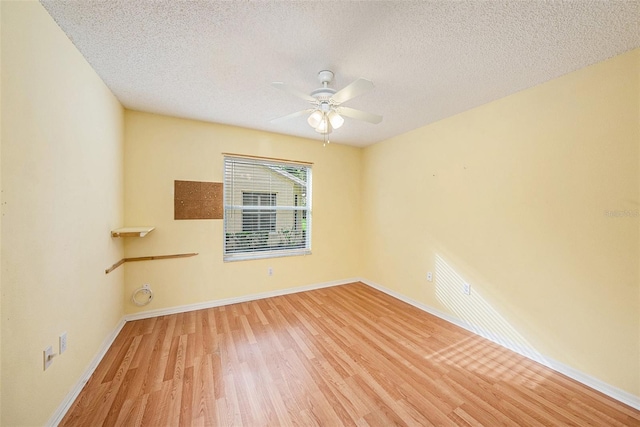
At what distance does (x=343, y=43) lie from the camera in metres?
1.58

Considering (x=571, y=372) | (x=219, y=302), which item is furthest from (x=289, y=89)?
(x=571, y=372)

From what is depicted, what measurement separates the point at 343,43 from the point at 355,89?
328 mm

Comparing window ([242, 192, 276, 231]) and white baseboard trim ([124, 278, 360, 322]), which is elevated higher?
window ([242, 192, 276, 231])

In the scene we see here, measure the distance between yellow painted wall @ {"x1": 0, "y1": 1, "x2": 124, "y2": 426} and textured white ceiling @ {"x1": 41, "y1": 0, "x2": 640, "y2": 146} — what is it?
316mm

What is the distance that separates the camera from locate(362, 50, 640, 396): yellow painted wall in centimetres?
166

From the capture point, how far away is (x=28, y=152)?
1212 millimetres

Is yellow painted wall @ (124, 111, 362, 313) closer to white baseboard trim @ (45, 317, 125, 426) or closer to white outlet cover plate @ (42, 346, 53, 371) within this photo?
white baseboard trim @ (45, 317, 125, 426)

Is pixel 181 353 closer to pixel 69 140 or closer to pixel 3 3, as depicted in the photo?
pixel 69 140

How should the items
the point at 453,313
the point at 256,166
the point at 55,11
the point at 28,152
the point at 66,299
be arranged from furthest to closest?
the point at 256,166 < the point at 453,313 < the point at 66,299 < the point at 55,11 < the point at 28,152

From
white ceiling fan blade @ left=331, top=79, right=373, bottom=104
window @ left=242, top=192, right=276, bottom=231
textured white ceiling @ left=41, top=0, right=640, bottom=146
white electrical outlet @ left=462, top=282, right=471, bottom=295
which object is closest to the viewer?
textured white ceiling @ left=41, top=0, right=640, bottom=146

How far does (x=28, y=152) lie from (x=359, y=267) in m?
4.06

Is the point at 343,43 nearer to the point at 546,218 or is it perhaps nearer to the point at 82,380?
the point at 546,218

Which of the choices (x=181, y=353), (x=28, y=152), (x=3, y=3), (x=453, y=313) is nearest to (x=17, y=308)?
(x=28, y=152)

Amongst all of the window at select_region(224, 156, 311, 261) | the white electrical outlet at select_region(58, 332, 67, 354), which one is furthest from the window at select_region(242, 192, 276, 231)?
the white electrical outlet at select_region(58, 332, 67, 354)
